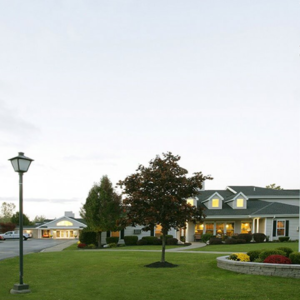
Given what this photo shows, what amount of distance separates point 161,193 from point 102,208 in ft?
78.5

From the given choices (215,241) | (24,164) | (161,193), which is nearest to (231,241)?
(215,241)

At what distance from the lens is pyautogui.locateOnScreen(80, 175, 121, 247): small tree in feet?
133

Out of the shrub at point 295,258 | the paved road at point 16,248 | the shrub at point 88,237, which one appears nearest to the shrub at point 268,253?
the shrub at point 295,258

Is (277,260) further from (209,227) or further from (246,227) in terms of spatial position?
(246,227)

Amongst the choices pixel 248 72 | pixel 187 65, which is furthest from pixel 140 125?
pixel 248 72

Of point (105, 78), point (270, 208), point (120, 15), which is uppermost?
point (120, 15)

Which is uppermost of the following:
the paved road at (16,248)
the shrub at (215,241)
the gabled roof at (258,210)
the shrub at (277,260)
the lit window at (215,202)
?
the shrub at (277,260)

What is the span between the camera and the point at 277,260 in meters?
14.5

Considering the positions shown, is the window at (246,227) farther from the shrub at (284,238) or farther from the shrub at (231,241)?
the shrub at (231,241)

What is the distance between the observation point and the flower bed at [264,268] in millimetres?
13570

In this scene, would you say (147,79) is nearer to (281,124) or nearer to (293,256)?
(281,124)

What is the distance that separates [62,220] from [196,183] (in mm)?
61778

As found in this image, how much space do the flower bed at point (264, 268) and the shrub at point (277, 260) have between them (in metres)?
0.57

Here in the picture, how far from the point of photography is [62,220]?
75625 millimetres
